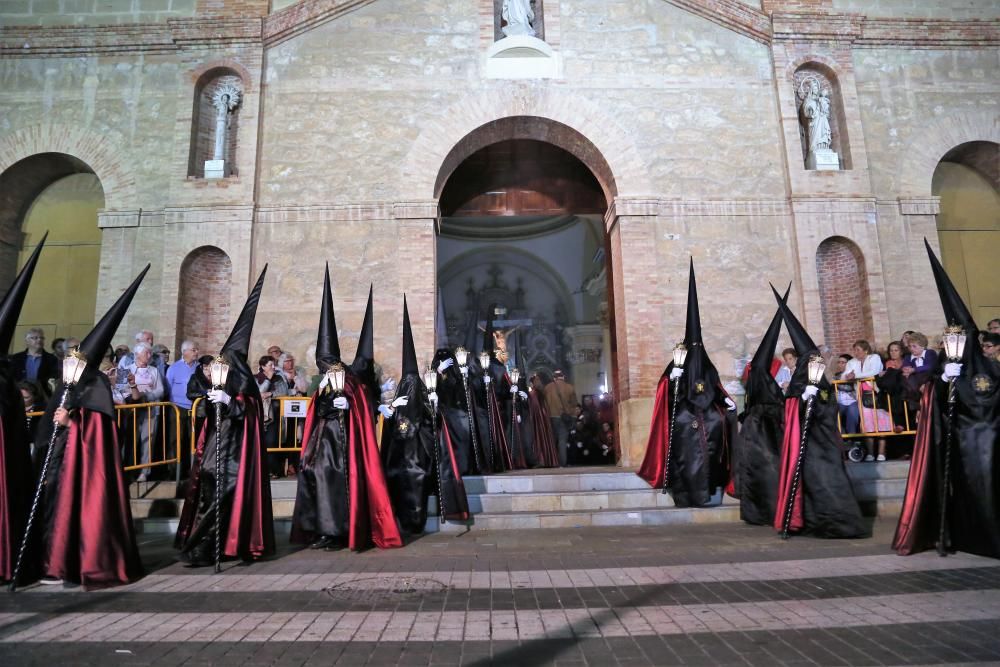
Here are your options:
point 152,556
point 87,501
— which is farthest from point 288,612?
point 152,556

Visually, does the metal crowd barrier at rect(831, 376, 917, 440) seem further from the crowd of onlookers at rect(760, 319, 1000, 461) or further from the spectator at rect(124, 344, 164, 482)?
the spectator at rect(124, 344, 164, 482)

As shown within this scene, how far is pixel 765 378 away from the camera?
8.04 meters

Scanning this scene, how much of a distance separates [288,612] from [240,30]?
1220 centimetres

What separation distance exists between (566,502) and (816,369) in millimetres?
3495

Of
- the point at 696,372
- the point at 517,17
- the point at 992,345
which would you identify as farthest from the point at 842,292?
the point at 517,17

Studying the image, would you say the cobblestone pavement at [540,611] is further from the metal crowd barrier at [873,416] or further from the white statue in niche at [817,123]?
the white statue in niche at [817,123]

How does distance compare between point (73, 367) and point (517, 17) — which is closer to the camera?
point (73, 367)

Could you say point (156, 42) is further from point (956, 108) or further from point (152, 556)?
point (956, 108)

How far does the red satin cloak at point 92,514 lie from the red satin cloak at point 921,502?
684cm

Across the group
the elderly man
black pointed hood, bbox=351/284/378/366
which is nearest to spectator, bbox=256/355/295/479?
the elderly man

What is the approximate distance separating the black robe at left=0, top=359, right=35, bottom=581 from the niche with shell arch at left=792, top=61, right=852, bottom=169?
13.3 metres

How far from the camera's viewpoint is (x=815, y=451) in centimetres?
709

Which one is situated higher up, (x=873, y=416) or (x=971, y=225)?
(x=971, y=225)

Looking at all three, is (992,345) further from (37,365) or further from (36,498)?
(37,365)
